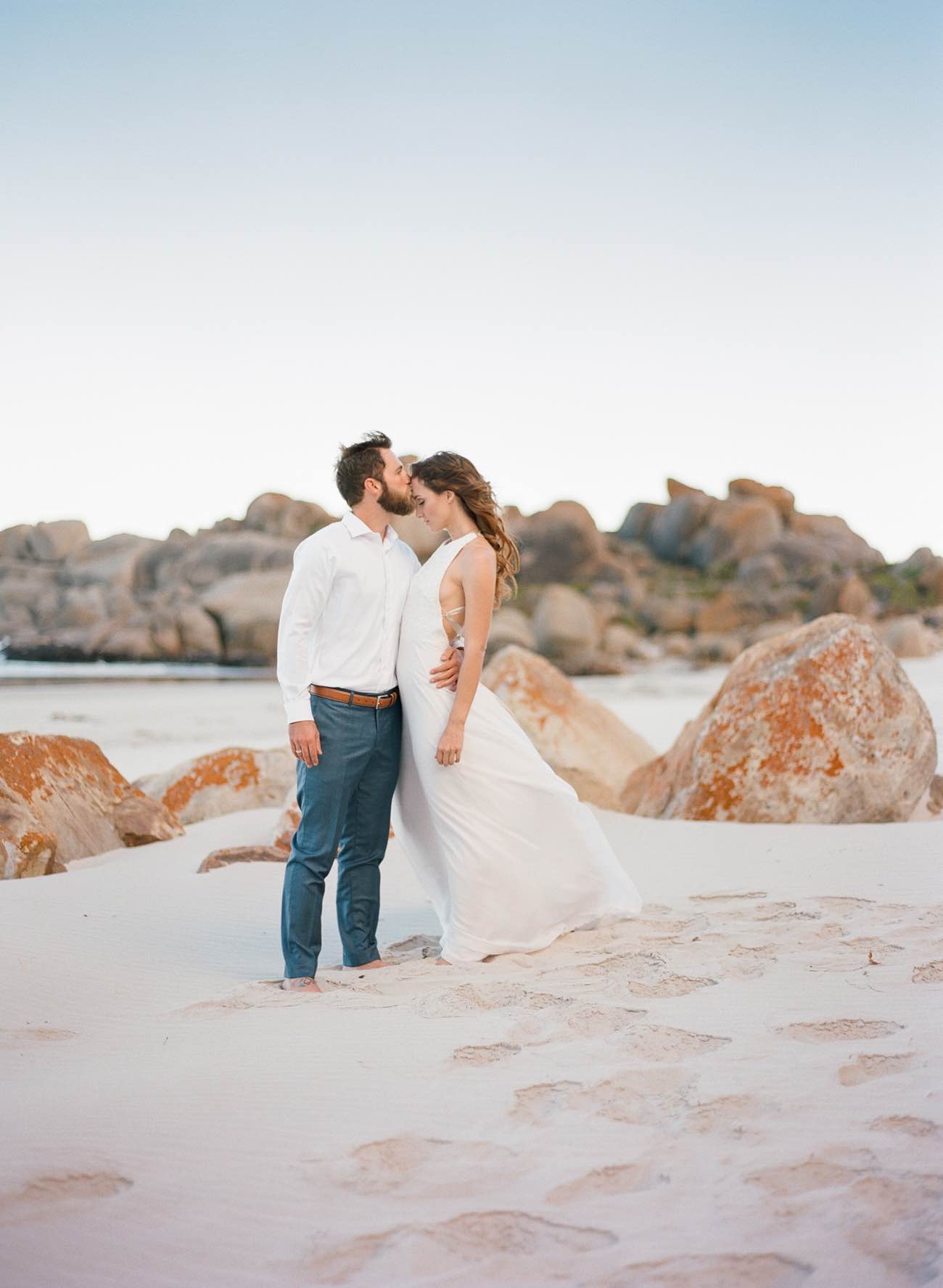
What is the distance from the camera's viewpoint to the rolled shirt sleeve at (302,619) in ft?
13.5

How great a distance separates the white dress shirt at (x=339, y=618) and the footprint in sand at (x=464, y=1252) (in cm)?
225

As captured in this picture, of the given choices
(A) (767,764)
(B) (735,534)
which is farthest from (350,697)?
(B) (735,534)

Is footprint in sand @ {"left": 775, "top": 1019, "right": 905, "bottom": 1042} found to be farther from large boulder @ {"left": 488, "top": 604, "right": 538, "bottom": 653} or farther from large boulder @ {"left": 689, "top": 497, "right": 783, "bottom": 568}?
large boulder @ {"left": 689, "top": 497, "right": 783, "bottom": 568}

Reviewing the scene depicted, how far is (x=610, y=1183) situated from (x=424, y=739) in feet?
7.22

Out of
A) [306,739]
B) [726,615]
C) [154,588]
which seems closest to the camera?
[306,739]

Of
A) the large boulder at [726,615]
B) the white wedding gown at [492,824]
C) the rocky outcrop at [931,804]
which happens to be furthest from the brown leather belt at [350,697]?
the large boulder at [726,615]

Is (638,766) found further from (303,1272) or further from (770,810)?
(303,1272)

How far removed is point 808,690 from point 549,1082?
14.9ft

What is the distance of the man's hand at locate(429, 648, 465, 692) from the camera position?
4.18 m

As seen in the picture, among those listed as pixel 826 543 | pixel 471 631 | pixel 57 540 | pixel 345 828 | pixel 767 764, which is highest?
pixel 57 540

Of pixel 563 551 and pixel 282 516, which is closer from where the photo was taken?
pixel 563 551

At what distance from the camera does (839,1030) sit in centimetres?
290

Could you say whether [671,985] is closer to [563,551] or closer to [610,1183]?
[610,1183]

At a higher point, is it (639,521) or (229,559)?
(639,521)
